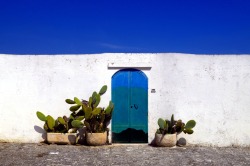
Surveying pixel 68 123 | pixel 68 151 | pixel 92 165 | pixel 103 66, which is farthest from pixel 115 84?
pixel 92 165

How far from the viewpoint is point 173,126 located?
27.2ft

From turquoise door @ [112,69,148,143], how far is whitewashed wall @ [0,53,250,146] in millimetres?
184

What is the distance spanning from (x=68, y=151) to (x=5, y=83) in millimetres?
2575

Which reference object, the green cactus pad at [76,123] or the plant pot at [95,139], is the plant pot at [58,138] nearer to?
the green cactus pad at [76,123]

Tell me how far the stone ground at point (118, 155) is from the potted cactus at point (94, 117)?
224 mm

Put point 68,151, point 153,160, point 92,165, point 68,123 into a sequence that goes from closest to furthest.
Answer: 1. point 92,165
2. point 153,160
3. point 68,151
4. point 68,123

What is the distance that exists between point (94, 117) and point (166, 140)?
1.83 metres

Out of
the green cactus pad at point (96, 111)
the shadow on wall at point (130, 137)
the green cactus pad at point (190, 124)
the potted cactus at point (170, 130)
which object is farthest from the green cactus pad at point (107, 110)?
the green cactus pad at point (190, 124)

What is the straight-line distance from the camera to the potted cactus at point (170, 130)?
8.09 m

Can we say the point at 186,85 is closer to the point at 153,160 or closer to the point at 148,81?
the point at 148,81

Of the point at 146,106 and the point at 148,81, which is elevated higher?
the point at 148,81

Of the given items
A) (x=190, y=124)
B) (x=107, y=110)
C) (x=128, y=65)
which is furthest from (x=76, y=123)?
(x=190, y=124)

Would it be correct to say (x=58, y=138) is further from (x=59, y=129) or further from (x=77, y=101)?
(x=77, y=101)

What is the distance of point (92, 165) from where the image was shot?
632 centimetres
